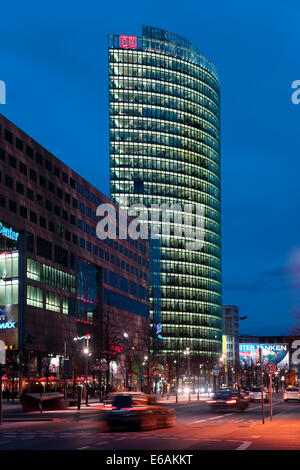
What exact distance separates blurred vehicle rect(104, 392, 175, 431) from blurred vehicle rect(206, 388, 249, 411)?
830 inches

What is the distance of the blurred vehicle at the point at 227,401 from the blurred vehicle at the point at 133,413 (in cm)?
2108

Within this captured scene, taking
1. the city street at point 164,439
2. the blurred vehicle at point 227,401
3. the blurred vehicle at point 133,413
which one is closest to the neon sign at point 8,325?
the blurred vehicle at point 227,401

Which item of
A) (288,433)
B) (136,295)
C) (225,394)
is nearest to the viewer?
(288,433)

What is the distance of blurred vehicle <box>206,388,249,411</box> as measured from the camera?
5578cm

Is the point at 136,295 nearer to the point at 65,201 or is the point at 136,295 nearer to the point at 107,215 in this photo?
the point at 107,215

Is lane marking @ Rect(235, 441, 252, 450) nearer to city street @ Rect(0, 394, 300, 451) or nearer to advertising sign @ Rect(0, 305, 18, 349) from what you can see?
city street @ Rect(0, 394, 300, 451)

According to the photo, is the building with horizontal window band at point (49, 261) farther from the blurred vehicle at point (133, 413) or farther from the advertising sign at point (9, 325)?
the blurred vehicle at point (133, 413)

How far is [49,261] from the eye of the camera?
109188 millimetres

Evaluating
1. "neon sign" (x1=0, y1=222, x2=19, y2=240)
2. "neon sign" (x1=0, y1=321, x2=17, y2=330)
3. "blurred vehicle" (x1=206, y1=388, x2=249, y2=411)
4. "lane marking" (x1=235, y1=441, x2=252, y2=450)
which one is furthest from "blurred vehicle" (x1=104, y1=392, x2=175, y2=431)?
"neon sign" (x1=0, y1=321, x2=17, y2=330)

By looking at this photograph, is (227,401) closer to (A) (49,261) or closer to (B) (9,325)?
(B) (9,325)

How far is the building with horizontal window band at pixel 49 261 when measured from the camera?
99.5m

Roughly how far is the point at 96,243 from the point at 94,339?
1716cm

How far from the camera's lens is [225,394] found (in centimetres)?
5719
